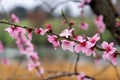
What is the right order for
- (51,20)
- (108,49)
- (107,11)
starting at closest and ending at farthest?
(108,49)
(107,11)
(51,20)

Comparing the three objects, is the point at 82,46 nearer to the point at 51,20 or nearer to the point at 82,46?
the point at 82,46

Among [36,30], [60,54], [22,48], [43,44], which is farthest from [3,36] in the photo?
[36,30]

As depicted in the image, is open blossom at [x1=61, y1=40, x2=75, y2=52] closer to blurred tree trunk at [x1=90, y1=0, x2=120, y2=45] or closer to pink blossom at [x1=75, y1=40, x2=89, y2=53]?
pink blossom at [x1=75, y1=40, x2=89, y2=53]

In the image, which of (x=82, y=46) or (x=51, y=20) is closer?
(x=82, y=46)

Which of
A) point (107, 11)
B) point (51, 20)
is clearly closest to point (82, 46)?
point (107, 11)

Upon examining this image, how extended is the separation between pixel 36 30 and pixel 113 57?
0.31m

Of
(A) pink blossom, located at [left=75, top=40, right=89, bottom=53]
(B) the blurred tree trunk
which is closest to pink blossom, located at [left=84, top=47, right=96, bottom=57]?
(A) pink blossom, located at [left=75, top=40, right=89, bottom=53]

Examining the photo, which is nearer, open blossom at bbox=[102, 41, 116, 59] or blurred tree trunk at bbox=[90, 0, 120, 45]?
open blossom at bbox=[102, 41, 116, 59]

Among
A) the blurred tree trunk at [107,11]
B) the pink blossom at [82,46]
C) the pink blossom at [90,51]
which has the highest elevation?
the blurred tree trunk at [107,11]

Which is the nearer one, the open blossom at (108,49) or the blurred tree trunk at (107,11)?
the open blossom at (108,49)

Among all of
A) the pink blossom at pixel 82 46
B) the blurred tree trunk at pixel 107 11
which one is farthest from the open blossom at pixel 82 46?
the blurred tree trunk at pixel 107 11

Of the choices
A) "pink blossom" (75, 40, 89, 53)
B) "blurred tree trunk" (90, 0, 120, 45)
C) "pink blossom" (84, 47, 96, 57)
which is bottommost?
"pink blossom" (84, 47, 96, 57)

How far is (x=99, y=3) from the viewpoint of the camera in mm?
2395

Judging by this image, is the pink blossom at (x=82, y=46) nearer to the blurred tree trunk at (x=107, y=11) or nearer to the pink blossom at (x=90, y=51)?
the pink blossom at (x=90, y=51)
